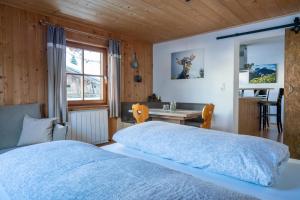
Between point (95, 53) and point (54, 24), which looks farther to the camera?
point (95, 53)

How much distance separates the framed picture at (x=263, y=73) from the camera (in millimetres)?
6430

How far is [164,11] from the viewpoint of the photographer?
3029 millimetres

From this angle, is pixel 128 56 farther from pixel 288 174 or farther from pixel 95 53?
pixel 288 174

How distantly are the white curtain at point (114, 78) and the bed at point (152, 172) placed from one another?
97.8 inches

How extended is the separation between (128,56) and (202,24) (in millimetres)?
1624

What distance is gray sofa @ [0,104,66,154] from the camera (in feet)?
8.25

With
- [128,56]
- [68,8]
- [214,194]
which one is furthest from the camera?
[128,56]

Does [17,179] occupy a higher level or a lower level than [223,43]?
lower

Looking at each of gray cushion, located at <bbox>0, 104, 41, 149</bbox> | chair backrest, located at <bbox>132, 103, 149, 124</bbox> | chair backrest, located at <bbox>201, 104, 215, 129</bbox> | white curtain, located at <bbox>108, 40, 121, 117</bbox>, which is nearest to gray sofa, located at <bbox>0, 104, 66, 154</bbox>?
gray cushion, located at <bbox>0, 104, 41, 149</bbox>

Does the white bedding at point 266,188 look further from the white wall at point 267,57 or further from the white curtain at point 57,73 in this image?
the white wall at point 267,57

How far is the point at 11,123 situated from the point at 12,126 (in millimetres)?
39

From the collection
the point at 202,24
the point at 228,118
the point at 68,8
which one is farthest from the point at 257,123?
the point at 68,8

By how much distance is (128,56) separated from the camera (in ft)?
14.5

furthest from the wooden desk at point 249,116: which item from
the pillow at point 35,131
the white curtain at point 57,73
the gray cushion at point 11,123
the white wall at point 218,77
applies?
the gray cushion at point 11,123
